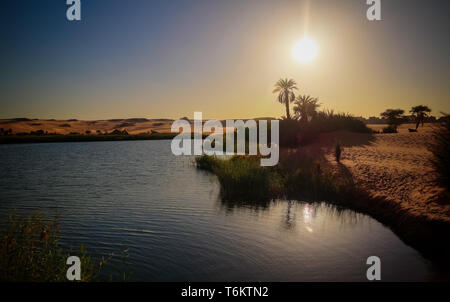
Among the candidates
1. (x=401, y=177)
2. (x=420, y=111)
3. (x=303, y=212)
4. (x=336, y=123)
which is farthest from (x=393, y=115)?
(x=303, y=212)

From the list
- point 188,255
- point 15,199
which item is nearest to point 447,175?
point 188,255

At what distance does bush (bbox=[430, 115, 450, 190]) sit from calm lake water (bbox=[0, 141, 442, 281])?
2.98 m

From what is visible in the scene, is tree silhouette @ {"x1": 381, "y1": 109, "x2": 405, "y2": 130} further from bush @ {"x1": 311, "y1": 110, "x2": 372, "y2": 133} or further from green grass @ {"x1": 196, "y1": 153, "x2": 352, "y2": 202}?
green grass @ {"x1": 196, "y1": 153, "x2": 352, "y2": 202}

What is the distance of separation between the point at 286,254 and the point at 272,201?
678cm

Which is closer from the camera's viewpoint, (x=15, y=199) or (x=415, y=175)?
(x=415, y=175)

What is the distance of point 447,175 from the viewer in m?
11.4

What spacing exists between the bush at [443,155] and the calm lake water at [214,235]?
2979 millimetres

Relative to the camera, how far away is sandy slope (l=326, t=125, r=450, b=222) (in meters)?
10.8

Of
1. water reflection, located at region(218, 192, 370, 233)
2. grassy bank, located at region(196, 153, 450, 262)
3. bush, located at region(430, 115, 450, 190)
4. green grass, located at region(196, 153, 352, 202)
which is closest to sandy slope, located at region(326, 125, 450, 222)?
grassy bank, located at region(196, 153, 450, 262)

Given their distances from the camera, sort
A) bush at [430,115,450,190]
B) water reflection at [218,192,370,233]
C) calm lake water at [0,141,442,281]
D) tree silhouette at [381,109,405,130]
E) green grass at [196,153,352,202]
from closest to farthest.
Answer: calm lake water at [0,141,442,281] < bush at [430,115,450,190] < water reflection at [218,192,370,233] < green grass at [196,153,352,202] < tree silhouette at [381,109,405,130]

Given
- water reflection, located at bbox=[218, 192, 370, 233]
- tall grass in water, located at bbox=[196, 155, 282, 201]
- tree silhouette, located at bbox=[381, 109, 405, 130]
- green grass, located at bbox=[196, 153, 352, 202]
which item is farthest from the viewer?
tree silhouette, located at bbox=[381, 109, 405, 130]

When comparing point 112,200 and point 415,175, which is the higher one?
point 415,175
